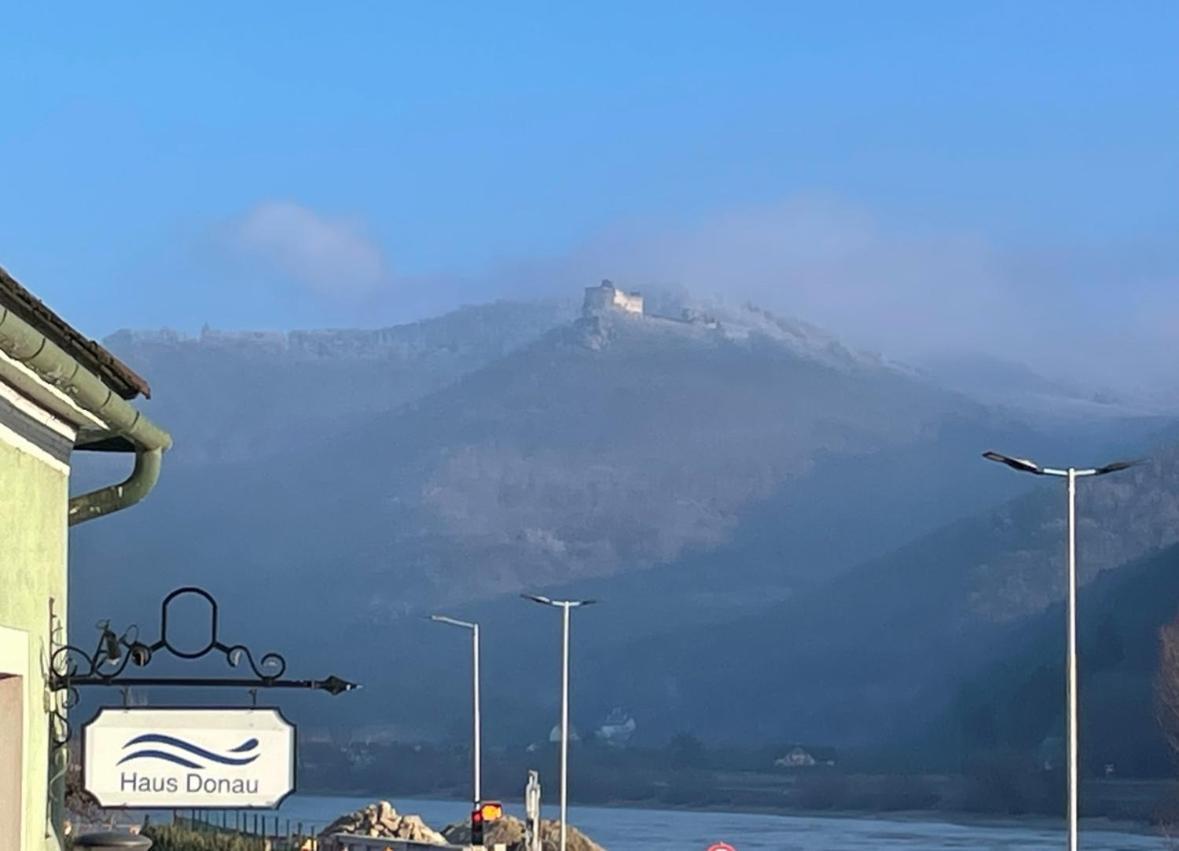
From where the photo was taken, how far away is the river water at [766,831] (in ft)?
383

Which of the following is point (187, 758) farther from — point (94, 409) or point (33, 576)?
point (94, 409)

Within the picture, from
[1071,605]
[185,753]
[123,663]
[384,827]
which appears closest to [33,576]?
[123,663]

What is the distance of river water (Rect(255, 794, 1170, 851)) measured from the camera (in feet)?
383

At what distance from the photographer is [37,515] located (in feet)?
27.2

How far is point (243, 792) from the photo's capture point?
334 inches

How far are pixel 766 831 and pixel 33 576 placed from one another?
437 ft

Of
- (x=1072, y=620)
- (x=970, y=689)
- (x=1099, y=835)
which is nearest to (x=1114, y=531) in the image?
(x=970, y=689)

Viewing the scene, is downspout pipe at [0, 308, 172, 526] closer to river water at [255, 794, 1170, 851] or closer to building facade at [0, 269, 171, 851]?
building facade at [0, 269, 171, 851]

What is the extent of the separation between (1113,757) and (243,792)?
461ft

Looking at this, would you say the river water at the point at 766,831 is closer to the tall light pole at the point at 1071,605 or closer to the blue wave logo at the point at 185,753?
the tall light pole at the point at 1071,605

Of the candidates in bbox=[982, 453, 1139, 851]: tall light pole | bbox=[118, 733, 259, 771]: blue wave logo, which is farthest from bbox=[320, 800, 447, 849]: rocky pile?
bbox=[118, 733, 259, 771]: blue wave logo

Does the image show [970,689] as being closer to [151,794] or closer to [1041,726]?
[1041,726]

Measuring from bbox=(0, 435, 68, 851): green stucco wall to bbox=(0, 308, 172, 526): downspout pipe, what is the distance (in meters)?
0.26

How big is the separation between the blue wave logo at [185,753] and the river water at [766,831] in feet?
294
